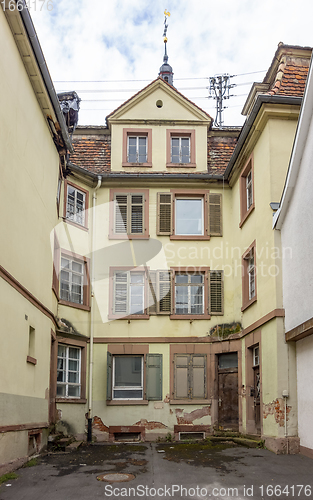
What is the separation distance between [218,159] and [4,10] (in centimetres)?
1058

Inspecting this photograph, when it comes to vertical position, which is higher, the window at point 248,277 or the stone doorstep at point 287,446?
the window at point 248,277

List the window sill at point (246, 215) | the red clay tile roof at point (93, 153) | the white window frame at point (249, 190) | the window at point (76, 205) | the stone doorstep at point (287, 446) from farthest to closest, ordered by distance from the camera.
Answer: the red clay tile roof at point (93, 153)
the window at point (76, 205)
the white window frame at point (249, 190)
the window sill at point (246, 215)
the stone doorstep at point (287, 446)

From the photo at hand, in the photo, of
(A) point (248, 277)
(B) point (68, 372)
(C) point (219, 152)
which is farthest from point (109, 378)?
(C) point (219, 152)

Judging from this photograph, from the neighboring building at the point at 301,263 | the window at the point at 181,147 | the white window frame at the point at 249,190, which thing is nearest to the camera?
the neighboring building at the point at 301,263

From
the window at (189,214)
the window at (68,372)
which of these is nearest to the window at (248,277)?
the window at (189,214)

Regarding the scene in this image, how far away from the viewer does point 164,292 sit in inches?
699

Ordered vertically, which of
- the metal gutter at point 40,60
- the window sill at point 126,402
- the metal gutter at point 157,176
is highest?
the metal gutter at point 40,60

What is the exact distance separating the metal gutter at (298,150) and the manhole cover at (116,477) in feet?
22.0

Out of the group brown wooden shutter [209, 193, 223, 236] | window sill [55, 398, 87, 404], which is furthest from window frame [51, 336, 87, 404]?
brown wooden shutter [209, 193, 223, 236]

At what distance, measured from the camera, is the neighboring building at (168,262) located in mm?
15914

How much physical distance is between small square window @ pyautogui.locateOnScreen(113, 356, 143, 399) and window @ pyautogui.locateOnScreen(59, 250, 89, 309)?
6.83 feet

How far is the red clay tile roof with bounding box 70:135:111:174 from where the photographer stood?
19.0 meters

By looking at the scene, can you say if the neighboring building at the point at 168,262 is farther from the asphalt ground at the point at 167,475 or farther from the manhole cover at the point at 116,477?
the manhole cover at the point at 116,477

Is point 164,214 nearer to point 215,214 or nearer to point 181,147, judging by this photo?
point 215,214
